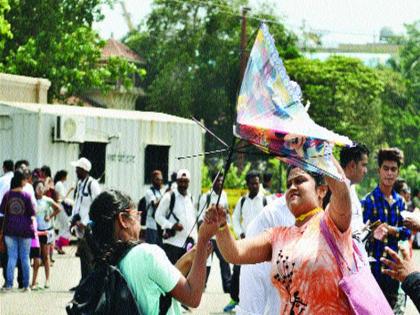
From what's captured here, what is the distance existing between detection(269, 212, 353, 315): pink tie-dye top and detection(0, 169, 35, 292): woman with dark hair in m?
10.2

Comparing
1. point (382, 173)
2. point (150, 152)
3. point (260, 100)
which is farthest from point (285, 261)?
point (150, 152)

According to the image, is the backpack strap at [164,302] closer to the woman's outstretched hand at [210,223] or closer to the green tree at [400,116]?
the woman's outstretched hand at [210,223]

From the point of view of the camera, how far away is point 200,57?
66.8 metres

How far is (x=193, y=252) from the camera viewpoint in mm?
6000

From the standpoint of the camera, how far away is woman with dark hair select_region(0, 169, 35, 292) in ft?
52.7

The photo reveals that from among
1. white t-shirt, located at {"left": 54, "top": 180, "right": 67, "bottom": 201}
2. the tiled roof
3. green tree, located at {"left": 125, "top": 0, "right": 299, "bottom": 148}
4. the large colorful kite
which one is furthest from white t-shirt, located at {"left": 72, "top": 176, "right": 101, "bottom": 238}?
the tiled roof

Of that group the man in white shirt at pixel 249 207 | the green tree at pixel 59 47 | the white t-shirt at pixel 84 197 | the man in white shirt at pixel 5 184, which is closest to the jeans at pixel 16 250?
the man in white shirt at pixel 5 184

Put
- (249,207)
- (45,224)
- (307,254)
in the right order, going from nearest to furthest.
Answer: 1. (307,254)
2. (249,207)
3. (45,224)

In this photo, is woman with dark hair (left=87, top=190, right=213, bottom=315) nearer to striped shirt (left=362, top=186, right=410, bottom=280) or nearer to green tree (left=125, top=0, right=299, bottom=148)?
striped shirt (left=362, top=186, right=410, bottom=280)

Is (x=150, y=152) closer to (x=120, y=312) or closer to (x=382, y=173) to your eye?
(x=382, y=173)

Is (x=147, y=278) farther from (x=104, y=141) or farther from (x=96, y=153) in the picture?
(x=96, y=153)

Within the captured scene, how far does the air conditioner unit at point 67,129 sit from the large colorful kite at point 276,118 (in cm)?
1963

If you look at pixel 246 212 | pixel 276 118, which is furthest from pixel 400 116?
pixel 276 118

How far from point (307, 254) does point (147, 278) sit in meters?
0.79
